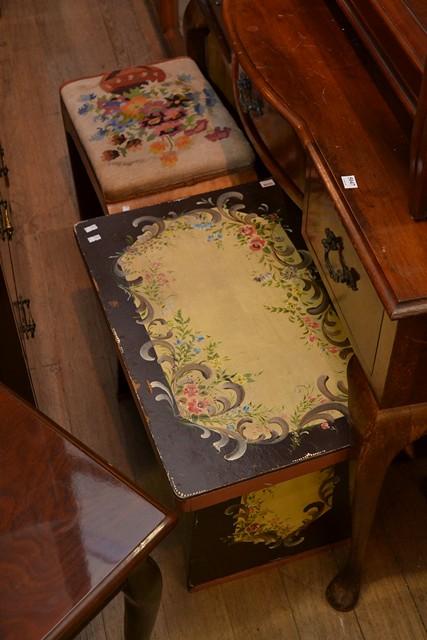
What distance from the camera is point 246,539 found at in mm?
1417

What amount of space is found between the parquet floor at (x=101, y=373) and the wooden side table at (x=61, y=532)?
1.72 feet

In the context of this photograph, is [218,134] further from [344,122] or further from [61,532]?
[61,532]

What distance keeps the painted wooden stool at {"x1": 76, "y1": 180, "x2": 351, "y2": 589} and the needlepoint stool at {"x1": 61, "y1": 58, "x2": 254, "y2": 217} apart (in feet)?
0.36

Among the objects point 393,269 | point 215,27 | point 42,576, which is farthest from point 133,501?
point 215,27

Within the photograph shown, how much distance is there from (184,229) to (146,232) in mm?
65

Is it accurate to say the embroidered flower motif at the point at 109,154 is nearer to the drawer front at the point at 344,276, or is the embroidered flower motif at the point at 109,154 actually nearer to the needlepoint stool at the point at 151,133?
the needlepoint stool at the point at 151,133

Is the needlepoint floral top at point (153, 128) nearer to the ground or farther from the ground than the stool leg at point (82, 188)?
farther from the ground

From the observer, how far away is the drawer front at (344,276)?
1.08 m

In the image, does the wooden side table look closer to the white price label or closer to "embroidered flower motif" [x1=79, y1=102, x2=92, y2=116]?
the white price label

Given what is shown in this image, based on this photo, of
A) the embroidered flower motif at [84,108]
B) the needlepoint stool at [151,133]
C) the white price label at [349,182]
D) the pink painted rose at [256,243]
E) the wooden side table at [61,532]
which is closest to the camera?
the wooden side table at [61,532]

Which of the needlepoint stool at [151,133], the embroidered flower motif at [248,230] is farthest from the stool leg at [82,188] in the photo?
the embroidered flower motif at [248,230]

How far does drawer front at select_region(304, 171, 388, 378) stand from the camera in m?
1.08

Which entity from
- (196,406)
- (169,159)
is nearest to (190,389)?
(196,406)

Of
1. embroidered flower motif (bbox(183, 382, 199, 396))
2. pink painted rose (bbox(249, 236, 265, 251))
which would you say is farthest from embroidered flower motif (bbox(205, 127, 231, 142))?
embroidered flower motif (bbox(183, 382, 199, 396))
